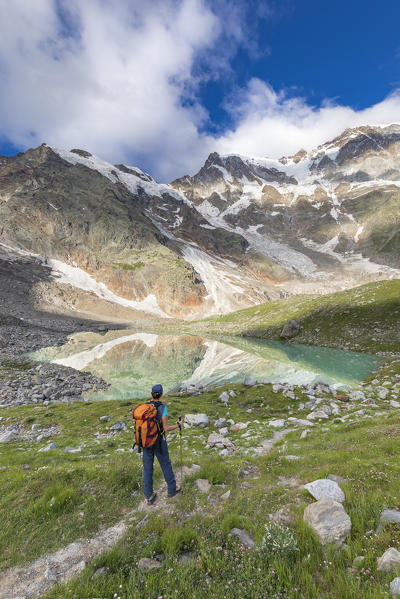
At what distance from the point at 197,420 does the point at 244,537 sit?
12.3 m

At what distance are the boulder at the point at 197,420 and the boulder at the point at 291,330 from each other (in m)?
57.8

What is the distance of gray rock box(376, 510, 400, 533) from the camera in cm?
526

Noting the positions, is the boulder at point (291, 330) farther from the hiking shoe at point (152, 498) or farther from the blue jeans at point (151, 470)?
the hiking shoe at point (152, 498)

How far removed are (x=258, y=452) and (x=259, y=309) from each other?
331 ft

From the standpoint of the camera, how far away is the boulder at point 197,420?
1743 cm

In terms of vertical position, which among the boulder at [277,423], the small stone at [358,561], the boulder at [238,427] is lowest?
the boulder at [277,423]

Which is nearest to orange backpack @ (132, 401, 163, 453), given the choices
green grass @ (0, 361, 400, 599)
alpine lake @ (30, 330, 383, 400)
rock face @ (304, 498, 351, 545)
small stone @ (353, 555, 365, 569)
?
green grass @ (0, 361, 400, 599)

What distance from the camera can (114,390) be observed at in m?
31.8

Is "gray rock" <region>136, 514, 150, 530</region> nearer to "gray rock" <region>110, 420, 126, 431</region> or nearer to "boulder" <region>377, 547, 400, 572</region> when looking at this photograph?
"boulder" <region>377, 547, 400, 572</region>

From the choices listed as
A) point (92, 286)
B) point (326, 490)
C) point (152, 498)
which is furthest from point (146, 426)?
point (92, 286)

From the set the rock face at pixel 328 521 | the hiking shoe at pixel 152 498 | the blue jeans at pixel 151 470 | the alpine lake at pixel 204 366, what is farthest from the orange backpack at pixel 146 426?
the alpine lake at pixel 204 366

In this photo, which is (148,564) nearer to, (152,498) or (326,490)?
(152,498)

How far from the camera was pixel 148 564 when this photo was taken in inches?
205

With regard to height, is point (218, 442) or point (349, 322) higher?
point (349, 322)
